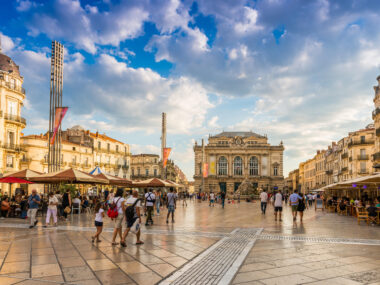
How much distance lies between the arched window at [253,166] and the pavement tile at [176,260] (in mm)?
77046

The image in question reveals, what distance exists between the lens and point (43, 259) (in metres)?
7.20

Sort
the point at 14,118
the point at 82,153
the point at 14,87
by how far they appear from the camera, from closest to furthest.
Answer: the point at 14,118
the point at 14,87
the point at 82,153

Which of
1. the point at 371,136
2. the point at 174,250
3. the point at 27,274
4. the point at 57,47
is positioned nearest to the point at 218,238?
the point at 174,250

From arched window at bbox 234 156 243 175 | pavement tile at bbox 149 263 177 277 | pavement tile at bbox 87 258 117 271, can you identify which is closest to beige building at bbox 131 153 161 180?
arched window at bbox 234 156 243 175

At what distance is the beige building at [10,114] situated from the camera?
3262 centimetres

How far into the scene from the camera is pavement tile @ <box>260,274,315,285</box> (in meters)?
5.62

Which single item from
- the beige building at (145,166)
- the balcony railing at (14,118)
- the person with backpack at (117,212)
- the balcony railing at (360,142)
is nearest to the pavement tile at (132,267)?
the person with backpack at (117,212)

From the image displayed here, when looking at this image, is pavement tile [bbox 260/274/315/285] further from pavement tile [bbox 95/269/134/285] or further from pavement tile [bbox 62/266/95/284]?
pavement tile [bbox 62/266/95/284]

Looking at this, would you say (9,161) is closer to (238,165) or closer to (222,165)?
(222,165)

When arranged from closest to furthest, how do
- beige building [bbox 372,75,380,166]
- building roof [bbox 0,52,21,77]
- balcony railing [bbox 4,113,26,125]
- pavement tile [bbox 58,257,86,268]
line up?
pavement tile [bbox 58,257,86,268], balcony railing [bbox 4,113,26,125], building roof [bbox 0,52,21,77], beige building [bbox 372,75,380,166]

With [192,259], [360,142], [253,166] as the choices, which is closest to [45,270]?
[192,259]

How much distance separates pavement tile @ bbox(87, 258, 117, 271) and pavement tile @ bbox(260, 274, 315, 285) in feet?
9.48

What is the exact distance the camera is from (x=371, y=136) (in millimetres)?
49938

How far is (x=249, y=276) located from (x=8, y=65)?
118 ft
